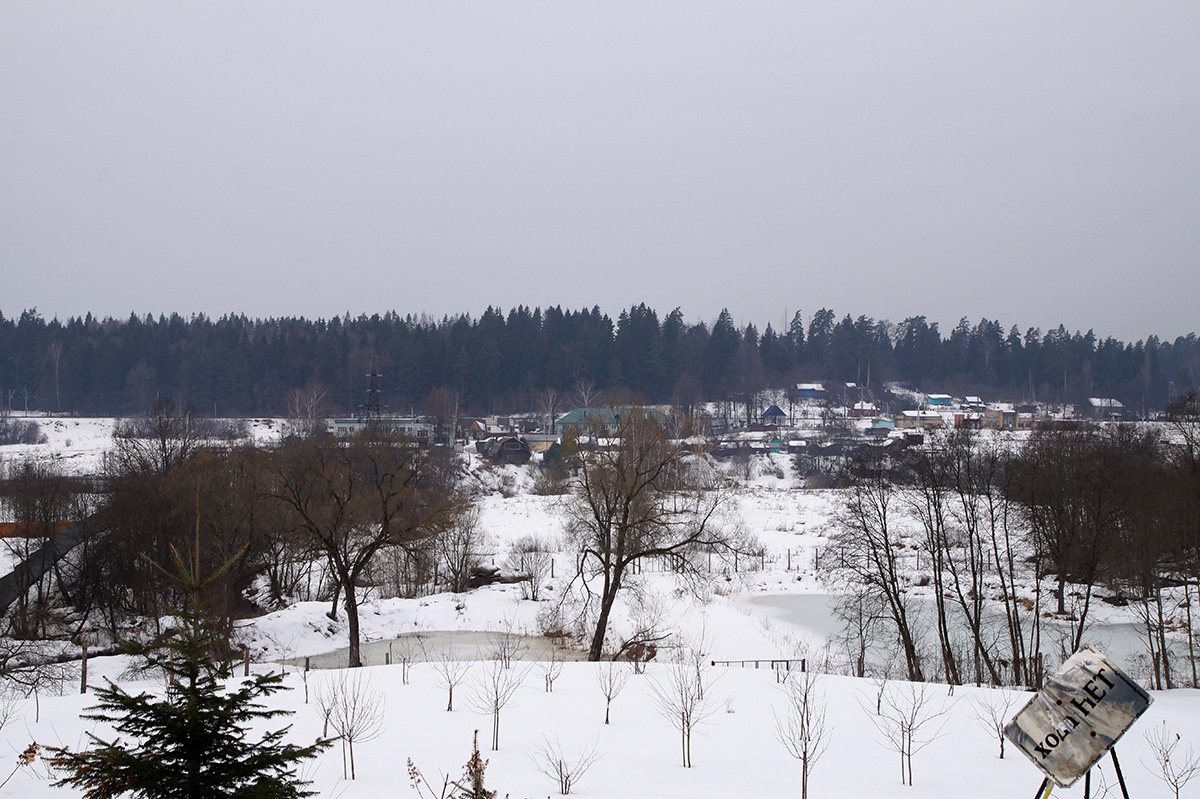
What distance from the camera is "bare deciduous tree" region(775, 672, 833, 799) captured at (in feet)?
32.2

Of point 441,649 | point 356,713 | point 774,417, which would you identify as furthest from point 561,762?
point 774,417

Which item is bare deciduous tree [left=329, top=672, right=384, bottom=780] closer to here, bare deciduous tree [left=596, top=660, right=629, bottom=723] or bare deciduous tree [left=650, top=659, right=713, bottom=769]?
bare deciduous tree [left=596, top=660, right=629, bottom=723]

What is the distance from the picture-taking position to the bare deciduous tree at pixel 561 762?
8648 mm

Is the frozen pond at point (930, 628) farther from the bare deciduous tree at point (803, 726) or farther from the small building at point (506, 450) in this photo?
the small building at point (506, 450)

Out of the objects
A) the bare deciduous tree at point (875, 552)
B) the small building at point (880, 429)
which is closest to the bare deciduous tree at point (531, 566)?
the bare deciduous tree at point (875, 552)

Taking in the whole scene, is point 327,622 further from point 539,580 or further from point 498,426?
point 498,426

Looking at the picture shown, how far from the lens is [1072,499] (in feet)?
86.5

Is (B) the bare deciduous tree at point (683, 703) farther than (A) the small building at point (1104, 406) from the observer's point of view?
No

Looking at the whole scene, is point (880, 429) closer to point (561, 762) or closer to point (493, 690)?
point (493, 690)

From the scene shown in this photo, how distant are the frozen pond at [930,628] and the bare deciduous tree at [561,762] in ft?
51.2

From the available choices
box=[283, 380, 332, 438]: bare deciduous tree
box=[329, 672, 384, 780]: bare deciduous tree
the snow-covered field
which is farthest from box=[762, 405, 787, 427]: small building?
box=[329, 672, 384, 780]: bare deciduous tree

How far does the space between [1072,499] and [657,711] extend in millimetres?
20566

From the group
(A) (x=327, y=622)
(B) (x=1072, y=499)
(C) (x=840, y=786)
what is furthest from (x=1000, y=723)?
(A) (x=327, y=622)

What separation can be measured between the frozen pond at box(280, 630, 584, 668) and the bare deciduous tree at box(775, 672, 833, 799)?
426 inches
